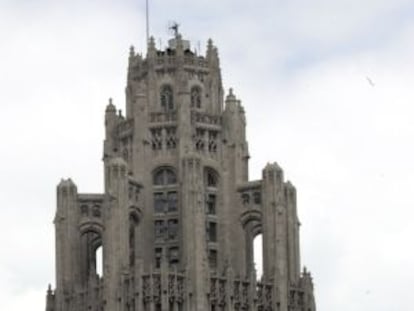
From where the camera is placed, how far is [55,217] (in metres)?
Result: 136

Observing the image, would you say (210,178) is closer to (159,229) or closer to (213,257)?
(159,229)

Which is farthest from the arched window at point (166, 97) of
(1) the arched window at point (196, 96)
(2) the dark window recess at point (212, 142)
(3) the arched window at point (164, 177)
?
(3) the arched window at point (164, 177)

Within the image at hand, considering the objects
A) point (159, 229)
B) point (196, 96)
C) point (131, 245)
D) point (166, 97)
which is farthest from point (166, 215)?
point (196, 96)

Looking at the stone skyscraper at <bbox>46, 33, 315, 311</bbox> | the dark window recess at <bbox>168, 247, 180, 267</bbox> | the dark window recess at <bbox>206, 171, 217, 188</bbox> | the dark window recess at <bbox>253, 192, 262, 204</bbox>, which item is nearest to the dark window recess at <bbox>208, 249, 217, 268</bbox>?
the stone skyscraper at <bbox>46, 33, 315, 311</bbox>

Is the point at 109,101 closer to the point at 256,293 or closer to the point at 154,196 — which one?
the point at 154,196

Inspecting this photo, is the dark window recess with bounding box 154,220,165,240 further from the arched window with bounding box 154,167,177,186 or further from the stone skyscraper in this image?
the arched window with bounding box 154,167,177,186

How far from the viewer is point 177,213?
450 feet

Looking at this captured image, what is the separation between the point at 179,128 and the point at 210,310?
13.6m

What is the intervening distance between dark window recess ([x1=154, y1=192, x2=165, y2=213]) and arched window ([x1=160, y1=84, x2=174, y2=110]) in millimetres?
6534

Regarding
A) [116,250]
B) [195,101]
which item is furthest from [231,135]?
[116,250]

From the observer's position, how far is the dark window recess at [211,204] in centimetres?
13775

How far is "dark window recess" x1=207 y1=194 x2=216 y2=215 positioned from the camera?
13775cm

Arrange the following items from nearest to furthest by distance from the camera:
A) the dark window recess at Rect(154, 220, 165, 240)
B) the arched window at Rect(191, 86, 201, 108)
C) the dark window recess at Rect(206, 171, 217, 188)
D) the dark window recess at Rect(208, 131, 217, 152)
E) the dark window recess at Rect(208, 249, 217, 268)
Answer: the dark window recess at Rect(208, 249, 217, 268), the dark window recess at Rect(154, 220, 165, 240), the dark window recess at Rect(206, 171, 217, 188), the dark window recess at Rect(208, 131, 217, 152), the arched window at Rect(191, 86, 201, 108)

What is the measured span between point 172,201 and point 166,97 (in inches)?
308
